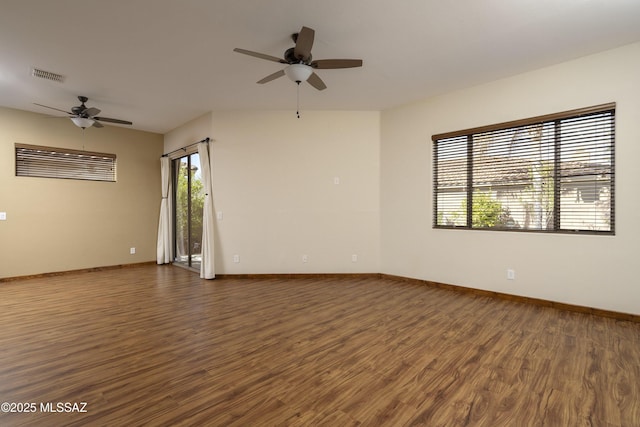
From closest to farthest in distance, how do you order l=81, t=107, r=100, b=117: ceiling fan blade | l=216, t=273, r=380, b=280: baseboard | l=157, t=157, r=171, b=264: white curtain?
1. l=81, t=107, r=100, b=117: ceiling fan blade
2. l=216, t=273, r=380, b=280: baseboard
3. l=157, t=157, r=171, b=264: white curtain

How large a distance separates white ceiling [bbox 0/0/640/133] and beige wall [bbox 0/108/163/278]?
1.13 m

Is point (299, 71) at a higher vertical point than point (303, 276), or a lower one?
higher

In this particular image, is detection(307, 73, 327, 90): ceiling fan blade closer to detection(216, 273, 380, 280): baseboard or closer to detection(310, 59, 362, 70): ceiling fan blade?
detection(310, 59, 362, 70): ceiling fan blade

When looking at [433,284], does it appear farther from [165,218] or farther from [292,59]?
[165,218]

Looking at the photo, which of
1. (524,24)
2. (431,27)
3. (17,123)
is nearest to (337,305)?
(431,27)

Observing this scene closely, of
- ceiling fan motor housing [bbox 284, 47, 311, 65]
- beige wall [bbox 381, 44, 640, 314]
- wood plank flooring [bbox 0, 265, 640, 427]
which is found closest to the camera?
wood plank flooring [bbox 0, 265, 640, 427]

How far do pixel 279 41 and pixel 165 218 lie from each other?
5.15 meters

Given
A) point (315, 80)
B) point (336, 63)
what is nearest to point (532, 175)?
point (336, 63)

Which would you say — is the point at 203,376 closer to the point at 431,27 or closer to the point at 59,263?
the point at 431,27

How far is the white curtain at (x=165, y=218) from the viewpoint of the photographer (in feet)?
22.8

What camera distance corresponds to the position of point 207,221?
555cm

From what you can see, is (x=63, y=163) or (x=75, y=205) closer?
(x=63, y=163)

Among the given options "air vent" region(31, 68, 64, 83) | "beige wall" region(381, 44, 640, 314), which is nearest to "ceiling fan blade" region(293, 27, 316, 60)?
"beige wall" region(381, 44, 640, 314)

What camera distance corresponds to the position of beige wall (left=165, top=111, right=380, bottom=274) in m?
5.61
